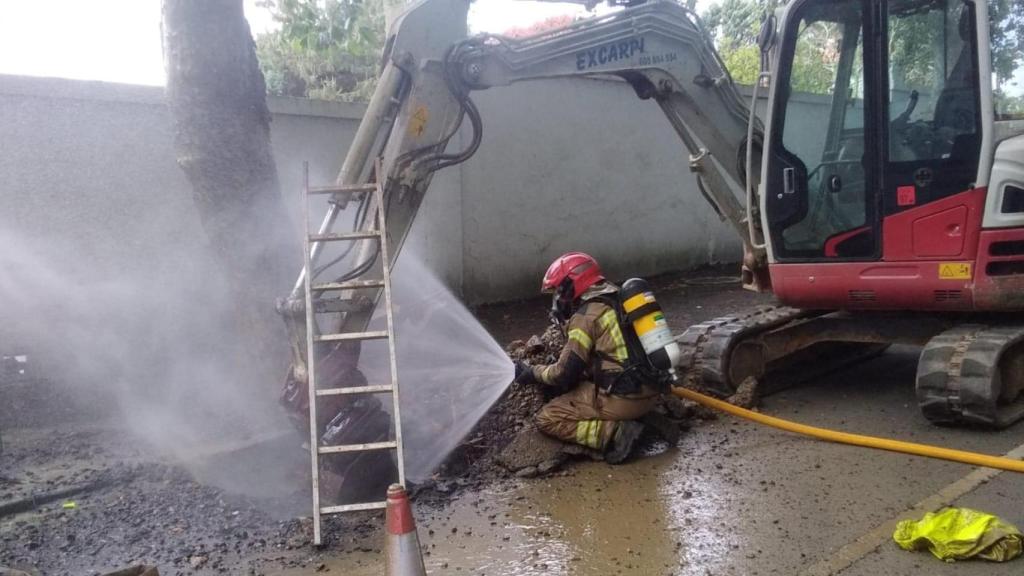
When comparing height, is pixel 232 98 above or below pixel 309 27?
below

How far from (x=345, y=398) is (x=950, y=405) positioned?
3985 mm

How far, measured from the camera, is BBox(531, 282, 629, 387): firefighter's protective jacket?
517cm

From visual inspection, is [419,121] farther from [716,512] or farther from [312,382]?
[716,512]

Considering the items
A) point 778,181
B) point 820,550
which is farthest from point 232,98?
point 820,550

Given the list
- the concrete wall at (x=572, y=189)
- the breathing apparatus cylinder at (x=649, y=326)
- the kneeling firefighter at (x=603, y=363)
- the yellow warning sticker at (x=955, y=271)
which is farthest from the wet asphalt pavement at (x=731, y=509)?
the concrete wall at (x=572, y=189)

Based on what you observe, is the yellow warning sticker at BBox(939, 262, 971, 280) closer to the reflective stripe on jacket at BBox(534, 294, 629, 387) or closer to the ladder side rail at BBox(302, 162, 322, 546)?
the reflective stripe on jacket at BBox(534, 294, 629, 387)

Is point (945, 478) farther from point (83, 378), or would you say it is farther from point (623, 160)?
point (623, 160)

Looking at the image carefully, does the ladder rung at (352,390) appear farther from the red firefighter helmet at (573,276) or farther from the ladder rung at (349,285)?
the red firefighter helmet at (573,276)

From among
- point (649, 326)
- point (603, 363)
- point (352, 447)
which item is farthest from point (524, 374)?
point (352, 447)

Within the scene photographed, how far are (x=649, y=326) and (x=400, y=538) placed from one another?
247cm

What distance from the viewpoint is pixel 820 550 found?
3.95m

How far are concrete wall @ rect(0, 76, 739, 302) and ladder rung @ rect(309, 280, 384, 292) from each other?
2909 millimetres

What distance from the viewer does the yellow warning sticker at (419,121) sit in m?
4.96

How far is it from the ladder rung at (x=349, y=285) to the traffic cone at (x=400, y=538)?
1752 mm
